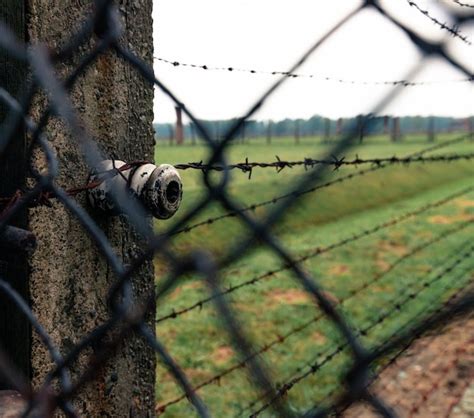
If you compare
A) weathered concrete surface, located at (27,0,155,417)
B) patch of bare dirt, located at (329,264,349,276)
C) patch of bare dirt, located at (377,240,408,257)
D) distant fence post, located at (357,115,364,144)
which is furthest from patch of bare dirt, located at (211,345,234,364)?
distant fence post, located at (357,115,364,144)

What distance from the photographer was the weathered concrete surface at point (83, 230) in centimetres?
131

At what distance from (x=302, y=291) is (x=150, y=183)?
1.31 feet

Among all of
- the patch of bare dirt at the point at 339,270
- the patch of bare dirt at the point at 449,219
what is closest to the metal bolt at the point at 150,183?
the patch of bare dirt at the point at 339,270

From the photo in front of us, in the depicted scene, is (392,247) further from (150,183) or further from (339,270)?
(150,183)

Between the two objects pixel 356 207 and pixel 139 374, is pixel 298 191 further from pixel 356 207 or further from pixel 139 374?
pixel 356 207

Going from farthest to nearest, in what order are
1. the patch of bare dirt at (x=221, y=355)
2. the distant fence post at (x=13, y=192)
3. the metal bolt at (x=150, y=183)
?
the patch of bare dirt at (x=221, y=355) < the distant fence post at (x=13, y=192) < the metal bolt at (x=150, y=183)

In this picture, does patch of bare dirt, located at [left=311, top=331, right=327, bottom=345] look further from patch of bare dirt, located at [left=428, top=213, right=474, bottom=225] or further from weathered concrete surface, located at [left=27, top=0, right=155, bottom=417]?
Result: patch of bare dirt, located at [left=428, top=213, right=474, bottom=225]

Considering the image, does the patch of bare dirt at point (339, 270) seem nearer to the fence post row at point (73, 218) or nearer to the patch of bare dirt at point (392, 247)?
the patch of bare dirt at point (392, 247)

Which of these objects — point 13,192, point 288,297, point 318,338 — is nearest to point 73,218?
point 13,192

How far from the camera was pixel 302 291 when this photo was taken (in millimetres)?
771

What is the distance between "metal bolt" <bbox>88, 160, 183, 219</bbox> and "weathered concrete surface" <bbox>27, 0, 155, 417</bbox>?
0.50ft

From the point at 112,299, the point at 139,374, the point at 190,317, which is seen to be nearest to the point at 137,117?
the point at 139,374

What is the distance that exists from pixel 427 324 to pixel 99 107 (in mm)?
992

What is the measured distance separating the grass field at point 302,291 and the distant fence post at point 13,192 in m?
0.31
